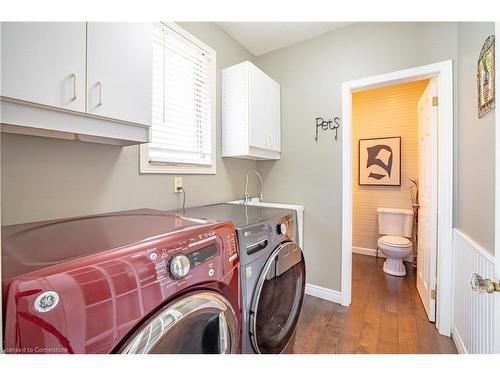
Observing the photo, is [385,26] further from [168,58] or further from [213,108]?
[168,58]

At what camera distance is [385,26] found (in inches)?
76.9

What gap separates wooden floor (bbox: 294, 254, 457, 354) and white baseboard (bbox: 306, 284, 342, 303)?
0.05 meters

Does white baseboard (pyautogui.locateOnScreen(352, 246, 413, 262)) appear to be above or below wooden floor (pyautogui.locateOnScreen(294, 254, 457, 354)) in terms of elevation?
above

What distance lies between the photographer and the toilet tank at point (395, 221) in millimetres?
3086

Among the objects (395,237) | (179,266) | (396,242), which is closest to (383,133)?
(395,237)

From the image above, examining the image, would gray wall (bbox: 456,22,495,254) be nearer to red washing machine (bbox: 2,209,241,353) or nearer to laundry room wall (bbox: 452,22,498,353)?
laundry room wall (bbox: 452,22,498,353)

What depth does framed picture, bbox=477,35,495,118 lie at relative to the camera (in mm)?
1097

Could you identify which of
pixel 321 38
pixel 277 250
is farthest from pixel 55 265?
pixel 321 38

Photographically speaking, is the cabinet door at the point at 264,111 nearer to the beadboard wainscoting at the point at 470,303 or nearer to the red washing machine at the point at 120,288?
the red washing machine at the point at 120,288

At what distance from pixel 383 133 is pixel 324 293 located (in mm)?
2562

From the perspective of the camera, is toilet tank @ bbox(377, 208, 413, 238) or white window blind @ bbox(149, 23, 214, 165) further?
toilet tank @ bbox(377, 208, 413, 238)

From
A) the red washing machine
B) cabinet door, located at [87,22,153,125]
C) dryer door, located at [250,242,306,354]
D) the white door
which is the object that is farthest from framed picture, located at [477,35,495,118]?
cabinet door, located at [87,22,153,125]

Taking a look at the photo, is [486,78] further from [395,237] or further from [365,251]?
[365,251]

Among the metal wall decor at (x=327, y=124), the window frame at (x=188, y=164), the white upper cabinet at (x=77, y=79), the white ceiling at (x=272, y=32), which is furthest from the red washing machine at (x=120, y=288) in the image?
the white ceiling at (x=272, y=32)
